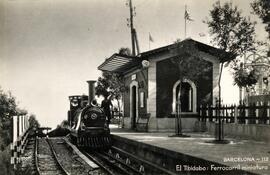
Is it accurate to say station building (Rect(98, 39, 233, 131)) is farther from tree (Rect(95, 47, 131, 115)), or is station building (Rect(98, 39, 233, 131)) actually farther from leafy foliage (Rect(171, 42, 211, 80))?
tree (Rect(95, 47, 131, 115))

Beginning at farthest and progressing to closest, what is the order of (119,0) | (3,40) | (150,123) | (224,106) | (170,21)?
(150,123), (224,106), (170,21), (119,0), (3,40)

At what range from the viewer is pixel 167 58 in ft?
51.8

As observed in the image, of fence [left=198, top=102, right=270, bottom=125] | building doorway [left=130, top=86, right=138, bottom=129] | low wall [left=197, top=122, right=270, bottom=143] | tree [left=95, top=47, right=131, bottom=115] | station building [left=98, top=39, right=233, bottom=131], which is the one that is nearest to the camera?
low wall [left=197, top=122, right=270, bottom=143]

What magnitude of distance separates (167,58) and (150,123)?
2.51m

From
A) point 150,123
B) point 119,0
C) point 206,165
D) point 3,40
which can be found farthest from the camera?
point 150,123

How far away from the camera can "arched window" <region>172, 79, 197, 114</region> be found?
15773 mm

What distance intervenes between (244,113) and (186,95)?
3742 mm

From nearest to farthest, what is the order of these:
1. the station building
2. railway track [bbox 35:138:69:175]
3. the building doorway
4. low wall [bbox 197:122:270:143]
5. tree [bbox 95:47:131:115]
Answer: railway track [bbox 35:138:69:175]
low wall [bbox 197:122:270:143]
the station building
the building doorway
tree [bbox 95:47:131:115]

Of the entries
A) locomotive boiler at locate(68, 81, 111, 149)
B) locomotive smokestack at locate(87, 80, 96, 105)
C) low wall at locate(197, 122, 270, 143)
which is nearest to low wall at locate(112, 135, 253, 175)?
locomotive boiler at locate(68, 81, 111, 149)

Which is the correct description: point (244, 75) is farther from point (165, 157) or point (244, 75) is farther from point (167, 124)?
point (167, 124)

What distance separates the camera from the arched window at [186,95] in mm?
15773

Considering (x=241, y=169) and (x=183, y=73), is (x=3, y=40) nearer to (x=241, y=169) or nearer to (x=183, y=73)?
(x=241, y=169)

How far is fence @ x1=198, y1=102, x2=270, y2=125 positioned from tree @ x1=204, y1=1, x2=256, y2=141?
130 centimetres

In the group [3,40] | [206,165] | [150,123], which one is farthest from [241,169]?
[150,123]
